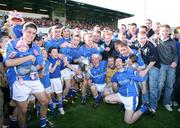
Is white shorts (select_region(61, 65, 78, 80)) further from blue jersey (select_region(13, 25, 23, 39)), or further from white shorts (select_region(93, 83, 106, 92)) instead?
blue jersey (select_region(13, 25, 23, 39))

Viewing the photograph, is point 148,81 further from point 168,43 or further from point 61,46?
point 61,46

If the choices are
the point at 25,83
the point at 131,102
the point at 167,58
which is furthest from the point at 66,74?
the point at 167,58

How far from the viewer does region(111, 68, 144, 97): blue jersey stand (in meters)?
5.55

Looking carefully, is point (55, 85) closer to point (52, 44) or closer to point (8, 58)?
point (52, 44)

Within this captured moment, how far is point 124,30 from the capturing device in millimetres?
7602

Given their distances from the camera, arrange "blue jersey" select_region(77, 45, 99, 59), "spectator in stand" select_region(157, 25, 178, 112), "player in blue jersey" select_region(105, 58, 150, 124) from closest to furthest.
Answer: "player in blue jersey" select_region(105, 58, 150, 124) → "spectator in stand" select_region(157, 25, 178, 112) → "blue jersey" select_region(77, 45, 99, 59)

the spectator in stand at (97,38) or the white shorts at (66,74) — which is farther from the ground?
the spectator in stand at (97,38)

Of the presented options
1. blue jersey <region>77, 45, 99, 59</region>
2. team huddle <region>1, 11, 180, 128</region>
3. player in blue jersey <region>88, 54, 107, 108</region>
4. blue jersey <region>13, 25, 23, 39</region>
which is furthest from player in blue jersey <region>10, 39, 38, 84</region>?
blue jersey <region>77, 45, 99, 59</region>

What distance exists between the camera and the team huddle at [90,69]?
168 inches

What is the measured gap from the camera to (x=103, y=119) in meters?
5.56

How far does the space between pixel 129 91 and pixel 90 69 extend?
141 centimetres

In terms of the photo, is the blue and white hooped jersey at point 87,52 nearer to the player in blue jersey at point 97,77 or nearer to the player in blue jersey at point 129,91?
the player in blue jersey at point 97,77

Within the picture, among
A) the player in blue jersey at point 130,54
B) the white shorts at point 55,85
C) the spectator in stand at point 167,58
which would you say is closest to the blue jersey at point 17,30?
the white shorts at point 55,85

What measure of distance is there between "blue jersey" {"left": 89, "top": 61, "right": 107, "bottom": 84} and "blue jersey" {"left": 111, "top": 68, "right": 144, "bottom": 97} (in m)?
0.90
